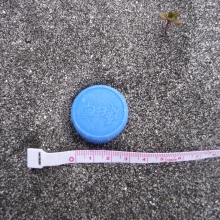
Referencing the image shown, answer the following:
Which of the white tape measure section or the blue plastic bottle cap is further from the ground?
the blue plastic bottle cap

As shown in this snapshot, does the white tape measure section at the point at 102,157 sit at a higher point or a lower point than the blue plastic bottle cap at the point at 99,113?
lower

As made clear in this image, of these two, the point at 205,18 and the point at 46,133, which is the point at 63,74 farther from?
the point at 205,18

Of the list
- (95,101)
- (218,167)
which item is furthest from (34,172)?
(218,167)
